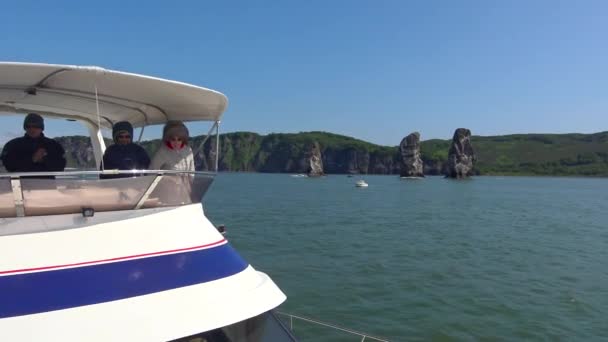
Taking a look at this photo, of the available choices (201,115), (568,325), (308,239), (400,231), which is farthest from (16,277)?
(400,231)

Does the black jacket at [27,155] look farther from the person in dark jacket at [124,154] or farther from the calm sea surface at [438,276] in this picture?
the calm sea surface at [438,276]

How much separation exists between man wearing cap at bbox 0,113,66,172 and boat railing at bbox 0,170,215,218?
0.80 metres

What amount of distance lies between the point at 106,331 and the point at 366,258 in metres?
16.0

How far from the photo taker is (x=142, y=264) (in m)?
3.49

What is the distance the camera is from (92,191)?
3.85 metres

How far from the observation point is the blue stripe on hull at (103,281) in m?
2.97

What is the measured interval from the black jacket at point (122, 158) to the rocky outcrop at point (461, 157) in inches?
6679

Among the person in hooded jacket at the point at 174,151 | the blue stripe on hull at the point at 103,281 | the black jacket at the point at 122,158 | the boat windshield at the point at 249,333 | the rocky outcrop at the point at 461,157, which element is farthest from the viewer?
the rocky outcrop at the point at 461,157

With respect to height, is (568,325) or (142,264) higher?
(142,264)

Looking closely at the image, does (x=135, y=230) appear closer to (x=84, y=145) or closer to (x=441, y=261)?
(x=84, y=145)

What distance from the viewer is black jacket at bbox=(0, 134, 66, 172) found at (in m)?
4.56

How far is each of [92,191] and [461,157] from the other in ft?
571

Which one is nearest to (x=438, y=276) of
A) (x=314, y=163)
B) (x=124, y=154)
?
(x=124, y=154)

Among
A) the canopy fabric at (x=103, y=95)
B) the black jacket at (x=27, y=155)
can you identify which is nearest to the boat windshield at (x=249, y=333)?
the canopy fabric at (x=103, y=95)
